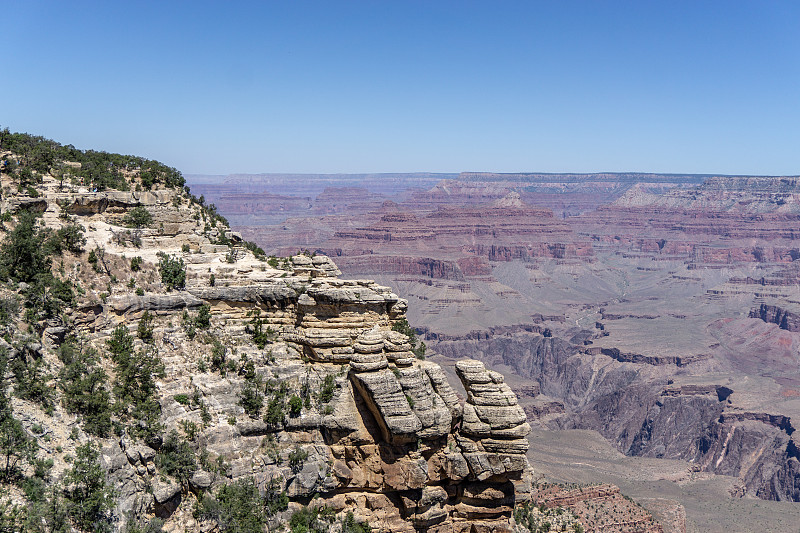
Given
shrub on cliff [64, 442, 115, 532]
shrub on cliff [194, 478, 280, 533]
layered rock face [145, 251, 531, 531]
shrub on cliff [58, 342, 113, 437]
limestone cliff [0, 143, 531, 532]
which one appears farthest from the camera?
layered rock face [145, 251, 531, 531]

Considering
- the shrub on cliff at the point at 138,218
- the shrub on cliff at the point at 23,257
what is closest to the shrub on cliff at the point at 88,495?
the shrub on cliff at the point at 23,257

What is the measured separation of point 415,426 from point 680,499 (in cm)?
7897

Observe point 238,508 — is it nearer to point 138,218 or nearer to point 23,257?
point 23,257

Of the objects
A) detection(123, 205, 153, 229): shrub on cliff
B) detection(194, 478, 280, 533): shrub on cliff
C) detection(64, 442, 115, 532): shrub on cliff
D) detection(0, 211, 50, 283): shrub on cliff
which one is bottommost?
detection(194, 478, 280, 533): shrub on cliff

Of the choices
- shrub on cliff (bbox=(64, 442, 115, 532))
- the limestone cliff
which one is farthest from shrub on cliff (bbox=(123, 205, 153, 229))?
shrub on cliff (bbox=(64, 442, 115, 532))

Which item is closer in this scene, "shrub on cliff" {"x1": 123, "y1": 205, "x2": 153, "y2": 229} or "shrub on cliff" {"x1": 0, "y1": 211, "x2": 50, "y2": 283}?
"shrub on cliff" {"x1": 0, "y1": 211, "x2": 50, "y2": 283}

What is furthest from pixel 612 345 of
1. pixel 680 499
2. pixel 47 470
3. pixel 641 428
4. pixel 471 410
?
pixel 47 470

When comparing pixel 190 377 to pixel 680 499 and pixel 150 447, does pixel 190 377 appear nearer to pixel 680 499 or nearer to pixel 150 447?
pixel 150 447

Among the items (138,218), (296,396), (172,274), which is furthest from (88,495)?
(138,218)

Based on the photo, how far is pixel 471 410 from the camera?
27141 millimetres

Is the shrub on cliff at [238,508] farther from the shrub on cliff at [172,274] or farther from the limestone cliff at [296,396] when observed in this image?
the shrub on cliff at [172,274]

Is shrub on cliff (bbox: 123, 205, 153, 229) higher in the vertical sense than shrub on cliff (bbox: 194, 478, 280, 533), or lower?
higher

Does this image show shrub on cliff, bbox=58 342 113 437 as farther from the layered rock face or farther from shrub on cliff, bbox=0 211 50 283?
shrub on cliff, bbox=0 211 50 283

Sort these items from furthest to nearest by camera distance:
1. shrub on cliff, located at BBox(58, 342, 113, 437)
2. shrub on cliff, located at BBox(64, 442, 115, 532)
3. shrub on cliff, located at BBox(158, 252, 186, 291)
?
shrub on cliff, located at BBox(158, 252, 186, 291), shrub on cliff, located at BBox(58, 342, 113, 437), shrub on cliff, located at BBox(64, 442, 115, 532)
